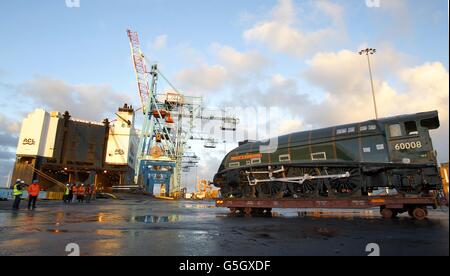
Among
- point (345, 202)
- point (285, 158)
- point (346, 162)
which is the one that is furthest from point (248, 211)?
point (346, 162)

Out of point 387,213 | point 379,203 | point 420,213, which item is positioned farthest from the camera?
point 387,213

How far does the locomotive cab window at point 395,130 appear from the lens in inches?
455

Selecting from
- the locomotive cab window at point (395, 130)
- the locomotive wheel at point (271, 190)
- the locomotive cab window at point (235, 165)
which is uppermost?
the locomotive cab window at point (395, 130)

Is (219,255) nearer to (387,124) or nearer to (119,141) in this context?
(387,124)

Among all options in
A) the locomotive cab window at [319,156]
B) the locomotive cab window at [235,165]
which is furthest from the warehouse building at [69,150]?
the locomotive cab window at [319,156]

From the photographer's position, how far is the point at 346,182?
12742 millimetres

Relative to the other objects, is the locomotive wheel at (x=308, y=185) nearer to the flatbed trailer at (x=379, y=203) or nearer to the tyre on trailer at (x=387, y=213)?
the flatbed trailer at (x=379, y=203)

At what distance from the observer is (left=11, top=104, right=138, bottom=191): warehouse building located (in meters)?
48.6

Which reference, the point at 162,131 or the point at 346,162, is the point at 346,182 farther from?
the point at 162,131

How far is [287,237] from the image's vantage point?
6.75 meters

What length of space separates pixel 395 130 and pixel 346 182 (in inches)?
121

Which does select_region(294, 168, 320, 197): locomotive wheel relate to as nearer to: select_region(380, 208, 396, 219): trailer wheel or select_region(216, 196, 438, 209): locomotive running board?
select_region(216, 196, 438, 209): locomotive running board
